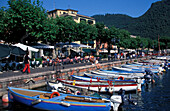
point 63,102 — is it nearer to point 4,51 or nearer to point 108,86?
point 108,86

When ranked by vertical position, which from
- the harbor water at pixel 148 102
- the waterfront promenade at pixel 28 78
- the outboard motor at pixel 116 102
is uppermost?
the waterfront promenade at pixel 28 78

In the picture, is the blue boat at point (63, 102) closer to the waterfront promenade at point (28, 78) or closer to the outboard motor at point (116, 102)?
the outboard motor at point (116, 102)

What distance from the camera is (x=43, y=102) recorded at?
1284 cm

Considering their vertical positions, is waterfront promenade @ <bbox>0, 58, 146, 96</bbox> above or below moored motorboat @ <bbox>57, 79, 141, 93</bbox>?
above

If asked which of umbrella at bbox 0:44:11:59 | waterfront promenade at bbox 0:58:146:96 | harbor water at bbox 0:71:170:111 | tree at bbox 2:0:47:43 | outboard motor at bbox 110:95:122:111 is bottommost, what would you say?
harbor water at bbox 0:71:170:111

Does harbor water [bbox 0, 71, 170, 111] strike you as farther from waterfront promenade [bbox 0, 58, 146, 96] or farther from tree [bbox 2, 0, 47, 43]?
tree [bbox 2, 0, 47, 43]

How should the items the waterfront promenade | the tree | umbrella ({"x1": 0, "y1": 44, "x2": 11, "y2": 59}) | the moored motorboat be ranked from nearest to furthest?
the waterfront promenade → the moored motorboat → umbrella ({"x1": 0, "y1": 44, "x2": 11, "y2": 59}) → the tree

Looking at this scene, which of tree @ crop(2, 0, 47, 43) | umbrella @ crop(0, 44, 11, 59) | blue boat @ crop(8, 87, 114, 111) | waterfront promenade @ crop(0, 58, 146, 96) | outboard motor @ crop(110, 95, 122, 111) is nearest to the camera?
blue boat @ crop(8, 87, 114, 111)

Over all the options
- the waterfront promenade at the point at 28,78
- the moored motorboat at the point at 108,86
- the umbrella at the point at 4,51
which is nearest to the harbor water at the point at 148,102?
the moored motorboat at the point at 108,86

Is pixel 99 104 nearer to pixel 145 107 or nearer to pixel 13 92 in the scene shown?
pixel 145 107

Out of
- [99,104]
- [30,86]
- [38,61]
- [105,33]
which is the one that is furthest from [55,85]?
Result: [105,33]

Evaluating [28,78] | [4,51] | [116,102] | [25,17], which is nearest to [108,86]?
[116,102]

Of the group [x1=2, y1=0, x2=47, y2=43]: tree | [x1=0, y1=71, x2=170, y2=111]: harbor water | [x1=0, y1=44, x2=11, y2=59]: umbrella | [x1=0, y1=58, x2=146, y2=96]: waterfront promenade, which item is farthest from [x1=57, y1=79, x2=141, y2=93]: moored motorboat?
[x1=2, y1=0, x2=47, y2=43]: tree

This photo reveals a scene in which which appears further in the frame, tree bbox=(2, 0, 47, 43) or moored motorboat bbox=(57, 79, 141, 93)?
tree bbox=(2, 0, 47, 43)
